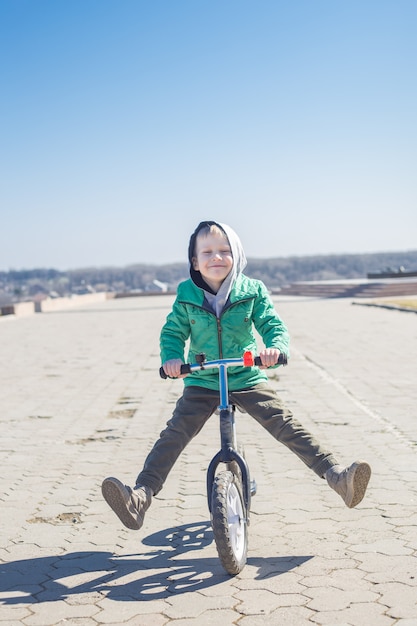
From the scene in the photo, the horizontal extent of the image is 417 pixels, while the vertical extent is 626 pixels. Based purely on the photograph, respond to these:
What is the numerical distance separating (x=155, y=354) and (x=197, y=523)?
10.9 m

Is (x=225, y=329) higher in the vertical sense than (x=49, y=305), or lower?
higher

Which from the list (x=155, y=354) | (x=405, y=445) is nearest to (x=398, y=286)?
(x=155, y=354)

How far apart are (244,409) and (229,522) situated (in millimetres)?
602

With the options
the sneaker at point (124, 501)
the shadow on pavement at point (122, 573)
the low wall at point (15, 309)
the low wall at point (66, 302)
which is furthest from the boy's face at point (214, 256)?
the low wall at point (66, 302)

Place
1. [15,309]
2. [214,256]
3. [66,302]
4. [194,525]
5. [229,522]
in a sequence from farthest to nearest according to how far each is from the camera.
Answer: [66,302] → [15,309] → [194,525] → [214,256] → [229,522]

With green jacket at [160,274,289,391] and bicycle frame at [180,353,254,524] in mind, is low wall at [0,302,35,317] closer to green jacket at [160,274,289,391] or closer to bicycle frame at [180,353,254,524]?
green jacket at [160,274,289,391]

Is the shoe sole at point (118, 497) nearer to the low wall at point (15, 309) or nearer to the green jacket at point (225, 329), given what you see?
the green jacket at point (225, 329)

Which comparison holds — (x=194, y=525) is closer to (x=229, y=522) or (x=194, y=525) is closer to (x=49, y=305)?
(x=229, y=522)

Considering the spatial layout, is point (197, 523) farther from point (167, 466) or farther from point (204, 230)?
point (204, 230)

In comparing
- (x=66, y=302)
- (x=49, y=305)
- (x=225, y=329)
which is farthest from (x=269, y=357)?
(x=66, y=302)

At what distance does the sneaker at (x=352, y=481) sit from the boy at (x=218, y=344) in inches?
2.2

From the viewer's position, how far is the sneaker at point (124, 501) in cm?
375

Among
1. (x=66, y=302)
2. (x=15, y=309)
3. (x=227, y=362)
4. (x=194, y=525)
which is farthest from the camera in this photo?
(x=66, y=302)

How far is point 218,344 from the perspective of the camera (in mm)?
4016
